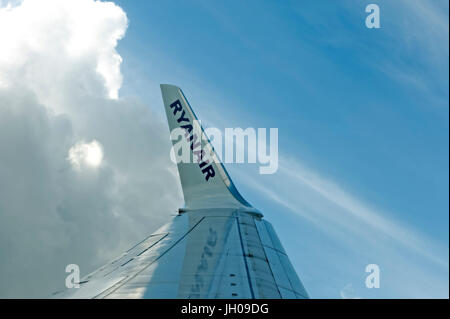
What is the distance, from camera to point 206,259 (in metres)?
9.27

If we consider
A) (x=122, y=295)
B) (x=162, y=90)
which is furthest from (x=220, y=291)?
(x=162, y=90)

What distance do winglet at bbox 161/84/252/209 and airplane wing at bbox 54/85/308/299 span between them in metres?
0.05

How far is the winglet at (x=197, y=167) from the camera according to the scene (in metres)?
16.7

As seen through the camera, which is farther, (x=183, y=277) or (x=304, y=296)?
(x=304, y=296)

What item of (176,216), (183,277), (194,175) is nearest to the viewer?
(183,277)

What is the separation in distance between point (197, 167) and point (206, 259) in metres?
8.67

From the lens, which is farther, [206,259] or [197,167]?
[197,167]

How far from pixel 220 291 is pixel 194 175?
409 inches

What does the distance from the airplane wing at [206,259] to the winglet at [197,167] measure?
5cm

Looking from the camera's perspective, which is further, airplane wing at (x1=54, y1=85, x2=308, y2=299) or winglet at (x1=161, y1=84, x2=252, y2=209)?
winglet at (x1=161, y1=84, x2=252, y2=209)

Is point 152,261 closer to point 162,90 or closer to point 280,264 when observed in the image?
point 280,264

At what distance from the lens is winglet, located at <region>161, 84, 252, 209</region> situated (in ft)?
54.7
